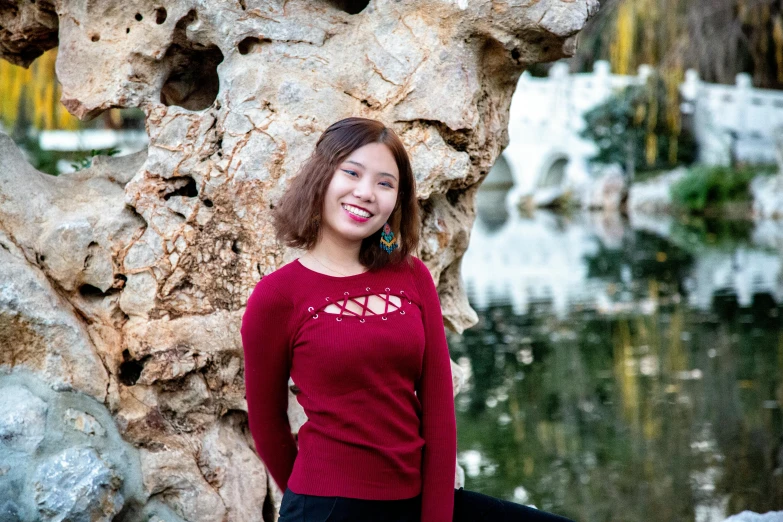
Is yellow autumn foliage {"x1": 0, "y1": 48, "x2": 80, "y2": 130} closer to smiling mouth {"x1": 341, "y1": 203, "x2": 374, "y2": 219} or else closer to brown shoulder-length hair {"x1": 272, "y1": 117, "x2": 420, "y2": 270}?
brown shoulder-length hair {"x1": 272, "y1": 117, "x2": 420, "y2": 270}

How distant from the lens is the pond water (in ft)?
14.4

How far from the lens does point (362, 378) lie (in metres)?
2.06

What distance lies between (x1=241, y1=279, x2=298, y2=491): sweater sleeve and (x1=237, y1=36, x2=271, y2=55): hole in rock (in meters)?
1.16

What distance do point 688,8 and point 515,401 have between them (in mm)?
8202

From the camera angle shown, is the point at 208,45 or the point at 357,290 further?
the point at 208,45

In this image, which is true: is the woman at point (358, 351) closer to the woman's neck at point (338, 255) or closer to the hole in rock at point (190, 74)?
the woman's neck at point (338, 255)

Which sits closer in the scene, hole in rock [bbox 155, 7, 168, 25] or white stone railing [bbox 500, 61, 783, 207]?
hole in rock [bbox 155, 7, 168, 25]

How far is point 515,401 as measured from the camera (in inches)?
238

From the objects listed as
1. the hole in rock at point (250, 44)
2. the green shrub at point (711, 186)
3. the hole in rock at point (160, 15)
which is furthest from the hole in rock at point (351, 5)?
the green shrub at point (711, 186)

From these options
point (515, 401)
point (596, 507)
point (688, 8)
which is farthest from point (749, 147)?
point (596, 507)

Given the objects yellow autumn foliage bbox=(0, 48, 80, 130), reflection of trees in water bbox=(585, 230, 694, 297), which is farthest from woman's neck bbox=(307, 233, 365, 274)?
reflection of trees in water bbox=(585, 230, 694, 297)

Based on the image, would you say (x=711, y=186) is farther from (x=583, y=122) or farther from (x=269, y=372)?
(x=269, y=372)

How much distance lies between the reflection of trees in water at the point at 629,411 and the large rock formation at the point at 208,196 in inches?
77.0

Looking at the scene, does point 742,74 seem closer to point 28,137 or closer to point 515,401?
point 28,137
